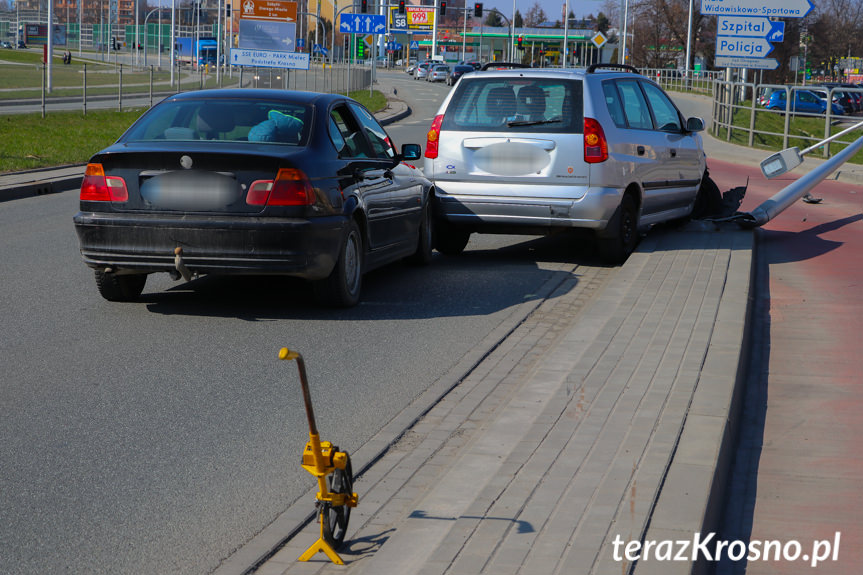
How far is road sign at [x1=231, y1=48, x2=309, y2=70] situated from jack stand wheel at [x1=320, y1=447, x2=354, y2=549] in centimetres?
4039

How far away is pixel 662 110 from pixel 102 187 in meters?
6.34

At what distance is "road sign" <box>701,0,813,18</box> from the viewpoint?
99.9ft

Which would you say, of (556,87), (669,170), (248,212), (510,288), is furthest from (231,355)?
(669,170)

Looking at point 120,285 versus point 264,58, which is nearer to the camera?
point 120,285

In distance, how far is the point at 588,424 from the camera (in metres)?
5.07

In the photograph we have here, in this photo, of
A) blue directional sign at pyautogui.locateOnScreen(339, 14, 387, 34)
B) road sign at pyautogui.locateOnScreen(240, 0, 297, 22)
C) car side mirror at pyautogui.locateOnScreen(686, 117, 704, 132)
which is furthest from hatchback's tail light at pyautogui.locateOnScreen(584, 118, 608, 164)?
blue directional sign at pyautogui.locateOnScreen(339, 14, 387, 34)

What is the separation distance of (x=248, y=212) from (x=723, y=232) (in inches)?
247

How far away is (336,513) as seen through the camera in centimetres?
382

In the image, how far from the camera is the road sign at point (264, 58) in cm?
4306

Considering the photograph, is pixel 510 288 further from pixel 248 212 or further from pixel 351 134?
pixel 248 212

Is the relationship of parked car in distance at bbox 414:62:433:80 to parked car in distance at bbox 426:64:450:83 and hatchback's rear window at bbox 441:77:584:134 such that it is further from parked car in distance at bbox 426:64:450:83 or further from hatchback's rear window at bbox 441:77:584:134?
hatchback's rear window at bbox 441:77:584:134

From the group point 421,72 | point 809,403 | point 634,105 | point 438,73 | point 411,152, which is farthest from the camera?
point 421,72

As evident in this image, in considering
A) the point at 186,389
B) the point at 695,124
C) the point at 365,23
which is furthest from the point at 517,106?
the point at 365,23

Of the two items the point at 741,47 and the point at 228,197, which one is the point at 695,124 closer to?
the point at 228,197
